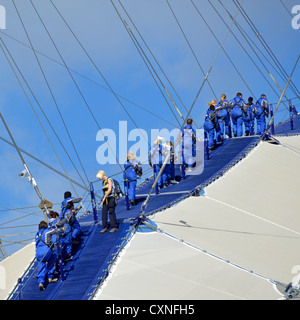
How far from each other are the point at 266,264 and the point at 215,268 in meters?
1.39

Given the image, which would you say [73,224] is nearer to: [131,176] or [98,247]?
[98,247]

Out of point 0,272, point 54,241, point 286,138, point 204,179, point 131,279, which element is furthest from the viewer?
point 286,138

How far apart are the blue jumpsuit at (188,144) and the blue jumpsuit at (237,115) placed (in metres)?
3.50

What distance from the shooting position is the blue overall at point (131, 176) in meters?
20.4

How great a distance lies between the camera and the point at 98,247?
1609cm

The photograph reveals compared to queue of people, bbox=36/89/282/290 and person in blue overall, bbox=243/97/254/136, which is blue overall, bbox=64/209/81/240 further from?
person in blue overall, bbox=243/97/254/136

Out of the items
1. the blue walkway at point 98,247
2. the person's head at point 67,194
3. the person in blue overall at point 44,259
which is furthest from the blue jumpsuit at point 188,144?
the person in blue overall at point 44,259

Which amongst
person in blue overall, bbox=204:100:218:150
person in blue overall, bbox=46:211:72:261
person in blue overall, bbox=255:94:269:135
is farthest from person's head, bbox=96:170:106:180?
person in blue overall, bbox=255:94:269:135

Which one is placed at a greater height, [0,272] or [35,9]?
[35,9]

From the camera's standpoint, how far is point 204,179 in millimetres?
20219

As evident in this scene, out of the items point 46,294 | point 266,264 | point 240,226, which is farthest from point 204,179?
point 46,294

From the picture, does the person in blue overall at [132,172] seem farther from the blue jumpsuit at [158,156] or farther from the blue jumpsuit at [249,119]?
the blue jumpsuit at [249,119]
